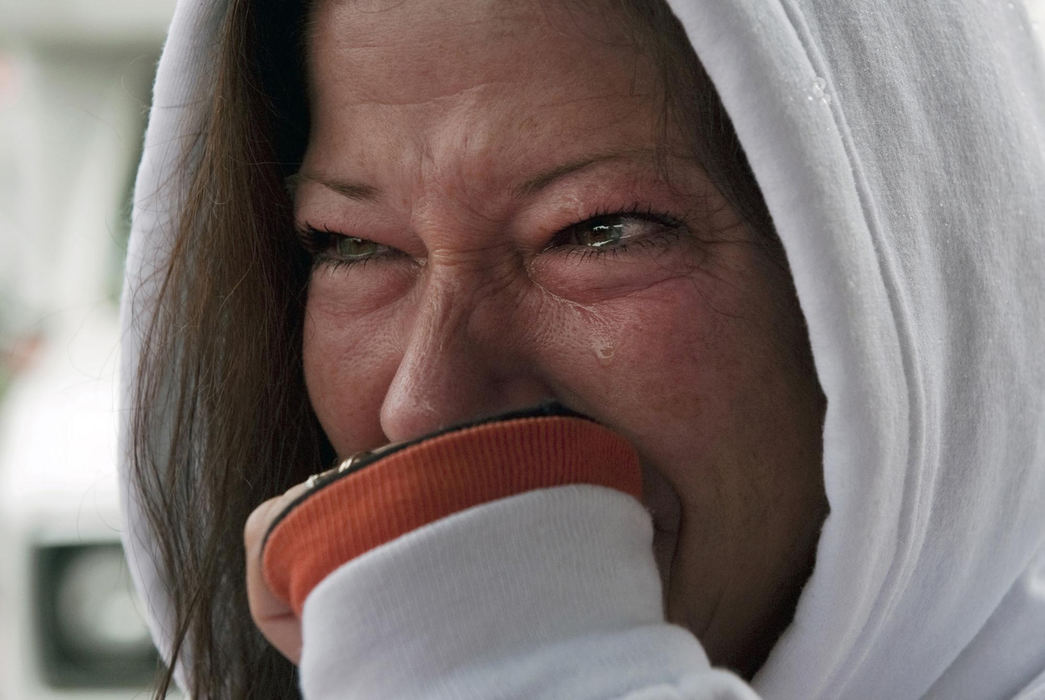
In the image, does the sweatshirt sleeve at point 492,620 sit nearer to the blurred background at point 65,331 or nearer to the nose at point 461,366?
the nose at point 461,366

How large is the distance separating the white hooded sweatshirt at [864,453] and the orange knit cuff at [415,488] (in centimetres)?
2

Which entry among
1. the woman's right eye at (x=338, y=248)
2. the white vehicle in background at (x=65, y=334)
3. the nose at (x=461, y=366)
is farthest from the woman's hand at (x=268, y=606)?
the white vehicle in background at (x=65, y=334)

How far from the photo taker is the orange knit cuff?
964 millimetres

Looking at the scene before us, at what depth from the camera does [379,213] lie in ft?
4.24

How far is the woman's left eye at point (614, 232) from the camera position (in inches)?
47.2

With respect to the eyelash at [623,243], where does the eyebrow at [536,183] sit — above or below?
above

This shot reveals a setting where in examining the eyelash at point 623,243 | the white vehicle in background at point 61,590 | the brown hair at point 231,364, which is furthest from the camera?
the white vehicle in background at point 61,590

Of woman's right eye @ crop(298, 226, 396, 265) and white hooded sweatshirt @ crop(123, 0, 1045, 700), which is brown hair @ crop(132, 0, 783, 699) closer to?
woman's right eye @ crop(298, 226, 396, 265)

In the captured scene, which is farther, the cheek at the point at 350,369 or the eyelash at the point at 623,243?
the cheek at the point at 350,369

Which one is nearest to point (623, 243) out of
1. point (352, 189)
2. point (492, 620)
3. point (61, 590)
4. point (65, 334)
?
point (352, 189)

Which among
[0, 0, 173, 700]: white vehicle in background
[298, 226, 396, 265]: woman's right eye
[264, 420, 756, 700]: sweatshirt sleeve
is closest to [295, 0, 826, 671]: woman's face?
[298, 226, 396, 265]: woman's right eye

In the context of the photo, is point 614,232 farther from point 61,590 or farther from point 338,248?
point 61,590

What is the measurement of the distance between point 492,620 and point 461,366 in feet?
1.09

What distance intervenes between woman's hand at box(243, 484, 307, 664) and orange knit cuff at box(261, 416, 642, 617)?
0.17ft
